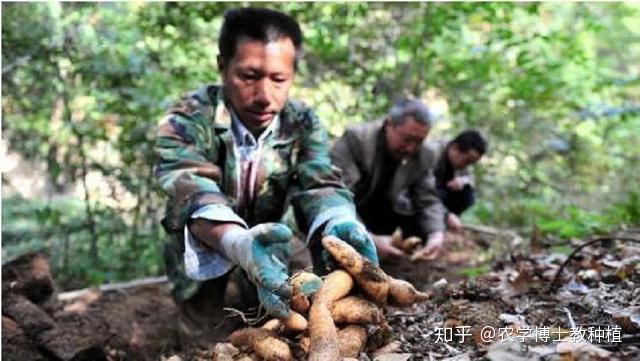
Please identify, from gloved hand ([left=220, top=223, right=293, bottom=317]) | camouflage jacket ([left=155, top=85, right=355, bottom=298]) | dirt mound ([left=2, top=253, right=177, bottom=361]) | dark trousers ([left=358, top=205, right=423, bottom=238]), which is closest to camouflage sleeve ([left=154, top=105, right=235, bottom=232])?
camouflage jacket ([left=155, top=85, right=355, bottom=298])

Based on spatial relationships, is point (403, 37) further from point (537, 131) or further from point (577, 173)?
point (577, 173)

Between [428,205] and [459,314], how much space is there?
2867 mm

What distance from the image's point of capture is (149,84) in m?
5.29

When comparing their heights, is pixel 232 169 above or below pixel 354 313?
above

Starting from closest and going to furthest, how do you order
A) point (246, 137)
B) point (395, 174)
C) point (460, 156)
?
point (246, 137) < point (395, 174) < point (460, 156)

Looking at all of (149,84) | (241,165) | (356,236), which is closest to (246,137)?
(241,165)

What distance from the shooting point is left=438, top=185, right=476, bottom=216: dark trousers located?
5.96 m

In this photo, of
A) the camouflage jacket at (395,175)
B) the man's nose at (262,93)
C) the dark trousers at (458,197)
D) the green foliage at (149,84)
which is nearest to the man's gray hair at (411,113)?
the camouflage jacket at (395,175)

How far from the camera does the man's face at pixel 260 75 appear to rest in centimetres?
292

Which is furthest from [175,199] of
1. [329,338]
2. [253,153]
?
[329,338]

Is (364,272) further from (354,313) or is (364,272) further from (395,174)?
(395,174)

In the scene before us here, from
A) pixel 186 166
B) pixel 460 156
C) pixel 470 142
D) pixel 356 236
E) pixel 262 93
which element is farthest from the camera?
pixel 460 156

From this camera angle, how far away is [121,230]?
5445mm

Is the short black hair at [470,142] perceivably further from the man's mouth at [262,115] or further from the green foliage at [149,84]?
the man's mouth at [262,115]
